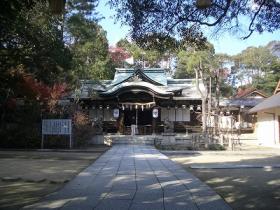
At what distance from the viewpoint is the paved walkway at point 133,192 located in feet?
24.4

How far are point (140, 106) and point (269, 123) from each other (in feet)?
30.8

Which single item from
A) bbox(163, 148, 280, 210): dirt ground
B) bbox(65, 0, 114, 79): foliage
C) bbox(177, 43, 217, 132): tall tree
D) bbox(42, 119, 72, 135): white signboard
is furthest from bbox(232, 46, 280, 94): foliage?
bbox(163, 148, 280, 210): dirt ground

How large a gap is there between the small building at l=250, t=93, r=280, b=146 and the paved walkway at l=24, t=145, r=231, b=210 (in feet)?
59.3

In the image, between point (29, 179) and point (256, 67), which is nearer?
point (29, 179)

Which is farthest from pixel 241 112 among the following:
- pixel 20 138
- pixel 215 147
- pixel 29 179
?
pixel 29 179

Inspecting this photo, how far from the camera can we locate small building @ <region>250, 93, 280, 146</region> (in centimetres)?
2969

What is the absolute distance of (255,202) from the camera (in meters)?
7.96

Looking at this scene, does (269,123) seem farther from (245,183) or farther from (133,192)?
(133,192)

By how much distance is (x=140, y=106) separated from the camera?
32.4 meters

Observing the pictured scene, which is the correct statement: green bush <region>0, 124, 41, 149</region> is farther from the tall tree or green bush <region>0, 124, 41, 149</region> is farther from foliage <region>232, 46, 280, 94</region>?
foliage <region>232, 46, 280, 94</region>

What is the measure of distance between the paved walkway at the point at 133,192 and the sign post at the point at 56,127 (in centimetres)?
978

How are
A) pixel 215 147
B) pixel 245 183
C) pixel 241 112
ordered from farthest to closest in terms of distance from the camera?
pixel 241 112
pixel 215 147
pixel 245 183

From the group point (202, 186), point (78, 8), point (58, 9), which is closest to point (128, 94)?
point (78, 8)

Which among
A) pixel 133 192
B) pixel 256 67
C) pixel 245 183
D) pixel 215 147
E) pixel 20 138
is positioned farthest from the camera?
pixel 256 67
